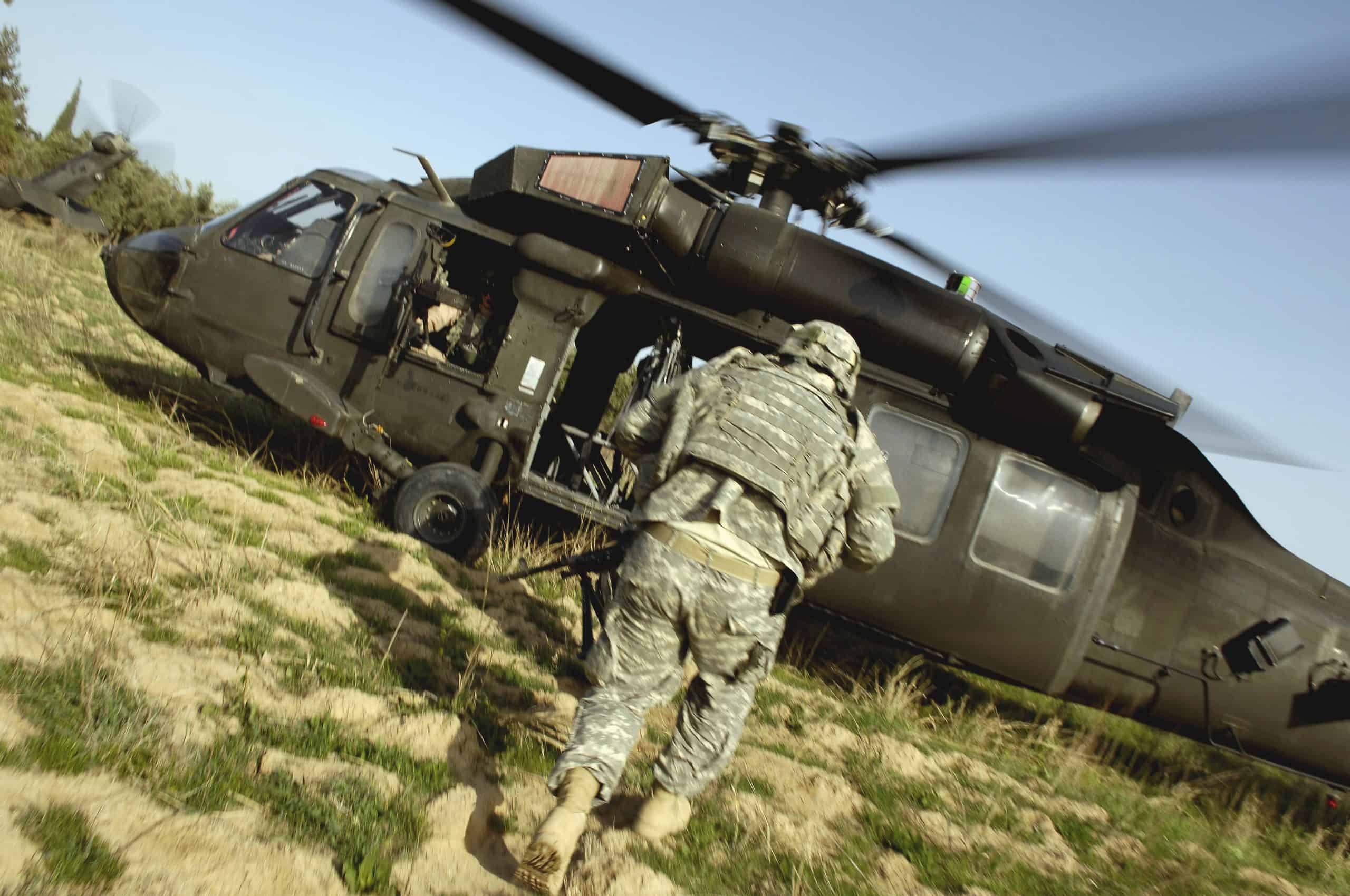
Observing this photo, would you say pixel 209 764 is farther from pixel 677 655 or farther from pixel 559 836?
pixel 677 655

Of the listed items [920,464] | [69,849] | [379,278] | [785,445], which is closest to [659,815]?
[785,445]

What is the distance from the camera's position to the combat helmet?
3.55 m

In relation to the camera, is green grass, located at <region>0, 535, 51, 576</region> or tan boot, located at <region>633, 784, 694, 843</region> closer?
tan boot, located at <region>633, 784, 694, 843</region>

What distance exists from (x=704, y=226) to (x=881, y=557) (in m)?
3.36

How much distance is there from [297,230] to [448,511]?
2.56m

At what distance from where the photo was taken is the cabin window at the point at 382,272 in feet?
22.0

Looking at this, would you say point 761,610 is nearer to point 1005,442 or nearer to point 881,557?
point 881,557

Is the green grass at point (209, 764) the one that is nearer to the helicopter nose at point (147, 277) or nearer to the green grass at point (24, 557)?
the green grass at point (24, 557)

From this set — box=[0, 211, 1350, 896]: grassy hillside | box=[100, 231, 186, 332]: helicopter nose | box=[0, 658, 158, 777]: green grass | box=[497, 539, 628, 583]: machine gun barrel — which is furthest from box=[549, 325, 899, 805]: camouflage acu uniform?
box=[100, 231, 186, 332]: helicopter nose

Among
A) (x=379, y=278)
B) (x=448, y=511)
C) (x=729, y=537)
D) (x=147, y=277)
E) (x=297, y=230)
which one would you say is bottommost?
(x=448, y=511)

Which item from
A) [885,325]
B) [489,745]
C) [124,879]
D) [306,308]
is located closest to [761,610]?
[489,745]

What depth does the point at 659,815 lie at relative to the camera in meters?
3.25

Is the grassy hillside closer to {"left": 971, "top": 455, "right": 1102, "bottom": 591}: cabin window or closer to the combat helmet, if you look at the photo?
{"left": 971, "top": 455, "right": 1102, "bottom": 591}: cabin window

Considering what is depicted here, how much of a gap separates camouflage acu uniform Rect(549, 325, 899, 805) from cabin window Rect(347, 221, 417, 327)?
12.6 ft
